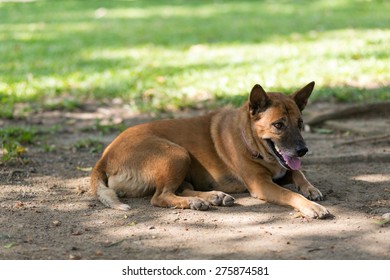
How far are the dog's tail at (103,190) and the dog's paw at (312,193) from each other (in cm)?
160

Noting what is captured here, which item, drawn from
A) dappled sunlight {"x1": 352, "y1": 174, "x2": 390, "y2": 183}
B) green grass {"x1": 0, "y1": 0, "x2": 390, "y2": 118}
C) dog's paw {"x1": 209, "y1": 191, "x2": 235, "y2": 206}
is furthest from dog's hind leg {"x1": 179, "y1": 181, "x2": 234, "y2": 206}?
green grass {"x1": 0, "y1": 0, "x2": 390, "y2": 118}

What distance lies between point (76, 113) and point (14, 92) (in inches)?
53.2

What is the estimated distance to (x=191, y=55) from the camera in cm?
1334

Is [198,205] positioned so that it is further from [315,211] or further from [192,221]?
[315,211]

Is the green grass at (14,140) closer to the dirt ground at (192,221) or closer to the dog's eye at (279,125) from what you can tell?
the dirt ground at (192,221)

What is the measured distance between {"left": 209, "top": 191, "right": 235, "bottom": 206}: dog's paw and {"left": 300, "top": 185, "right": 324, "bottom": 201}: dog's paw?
0.68 metres

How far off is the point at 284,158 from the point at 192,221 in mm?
1062

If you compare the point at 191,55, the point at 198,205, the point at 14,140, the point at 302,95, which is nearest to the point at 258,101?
the point at 302,95

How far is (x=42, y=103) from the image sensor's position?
10.5 metres

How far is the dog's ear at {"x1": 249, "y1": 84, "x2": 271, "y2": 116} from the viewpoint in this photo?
6.14 meters

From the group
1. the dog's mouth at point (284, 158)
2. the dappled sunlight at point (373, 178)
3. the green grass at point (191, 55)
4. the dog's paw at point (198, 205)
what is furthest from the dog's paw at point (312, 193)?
the green grass at point (191, 55)

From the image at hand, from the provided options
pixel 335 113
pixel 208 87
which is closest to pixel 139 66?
pixel 208 87

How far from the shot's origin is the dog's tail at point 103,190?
20.0 feet

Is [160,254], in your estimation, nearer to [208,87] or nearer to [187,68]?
[208,87]
